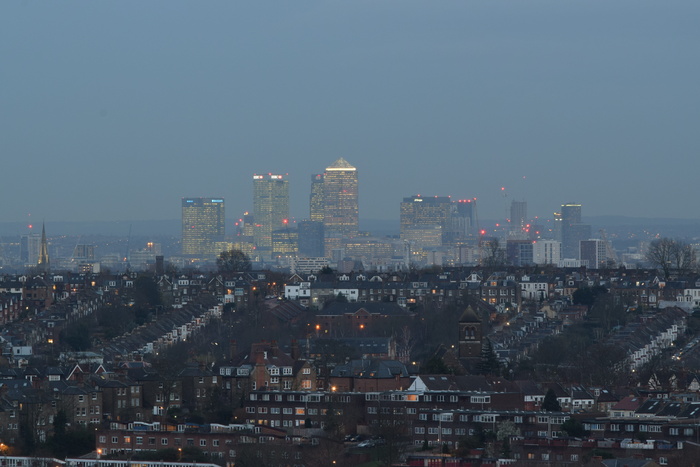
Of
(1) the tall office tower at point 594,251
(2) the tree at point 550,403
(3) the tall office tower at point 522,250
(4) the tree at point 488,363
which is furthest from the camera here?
(3) the tall office tower at point 522,250

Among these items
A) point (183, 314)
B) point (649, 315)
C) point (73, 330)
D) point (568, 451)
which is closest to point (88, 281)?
point (183, 314)

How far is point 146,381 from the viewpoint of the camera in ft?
161

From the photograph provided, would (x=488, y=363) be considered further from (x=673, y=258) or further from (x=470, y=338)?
(x=673, y=258)

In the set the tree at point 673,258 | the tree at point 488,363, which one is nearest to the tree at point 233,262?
the tree at point 673,258

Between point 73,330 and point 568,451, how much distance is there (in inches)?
1160

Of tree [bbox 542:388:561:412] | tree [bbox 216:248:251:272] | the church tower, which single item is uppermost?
tree [bbox 216:248:251:272]

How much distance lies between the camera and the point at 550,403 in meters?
46.7

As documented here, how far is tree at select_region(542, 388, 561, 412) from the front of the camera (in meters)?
46.7

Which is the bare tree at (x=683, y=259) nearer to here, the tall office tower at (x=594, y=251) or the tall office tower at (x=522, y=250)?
the tall office tower at (x=522, y=250)

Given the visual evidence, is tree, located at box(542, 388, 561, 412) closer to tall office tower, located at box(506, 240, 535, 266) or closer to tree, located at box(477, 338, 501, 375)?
tree, located at box(477, 338, 501, 375)

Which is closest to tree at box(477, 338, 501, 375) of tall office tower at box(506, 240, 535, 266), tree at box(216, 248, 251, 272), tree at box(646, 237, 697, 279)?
tree at box(646, 237, 697, 279)

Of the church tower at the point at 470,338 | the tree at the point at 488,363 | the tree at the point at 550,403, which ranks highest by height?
the church tower at the point at 470,338

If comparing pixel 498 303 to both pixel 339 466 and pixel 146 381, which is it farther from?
pixel 339 466

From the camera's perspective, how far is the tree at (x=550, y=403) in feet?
153
